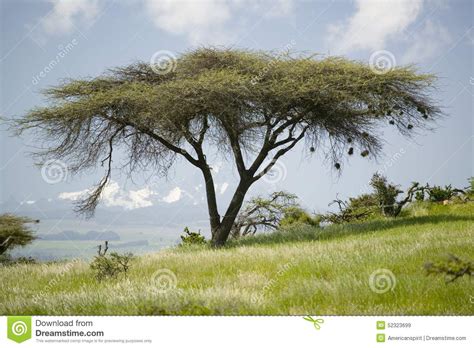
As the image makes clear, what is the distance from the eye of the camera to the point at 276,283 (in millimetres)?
8312

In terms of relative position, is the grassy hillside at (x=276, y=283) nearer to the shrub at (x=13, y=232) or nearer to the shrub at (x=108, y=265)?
the shrub at (x=108, y=265)

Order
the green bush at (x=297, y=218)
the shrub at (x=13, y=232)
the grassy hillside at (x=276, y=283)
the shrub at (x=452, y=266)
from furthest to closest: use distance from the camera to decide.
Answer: the green bush at (x=297, y=218) < the shrub at (x=13, y=232) < the grassy hillside at (x=276, y=283) < the shrub at (x=452, y=266)

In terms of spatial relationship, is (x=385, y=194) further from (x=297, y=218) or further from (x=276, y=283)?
(x=276, y=283)

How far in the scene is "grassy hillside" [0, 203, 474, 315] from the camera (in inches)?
265

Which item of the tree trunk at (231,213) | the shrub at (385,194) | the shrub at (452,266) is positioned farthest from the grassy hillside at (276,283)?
the shrub at (385,194)

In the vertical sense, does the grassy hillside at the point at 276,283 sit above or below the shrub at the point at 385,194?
below

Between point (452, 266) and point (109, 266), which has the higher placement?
point (452, 266)

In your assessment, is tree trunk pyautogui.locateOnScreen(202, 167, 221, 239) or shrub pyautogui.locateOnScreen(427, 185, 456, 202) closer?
tree trunk pyautogui.locateOnScreen(202, 167, 221, 239)

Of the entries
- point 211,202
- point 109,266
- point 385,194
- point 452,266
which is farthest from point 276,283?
point 385,194

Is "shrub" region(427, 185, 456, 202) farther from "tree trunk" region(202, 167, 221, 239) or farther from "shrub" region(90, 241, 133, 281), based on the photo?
"shrub" region(90, 241, 133, 281)

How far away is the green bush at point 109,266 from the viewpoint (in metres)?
10.1

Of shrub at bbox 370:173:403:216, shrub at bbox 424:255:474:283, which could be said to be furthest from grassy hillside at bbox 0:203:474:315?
shrub at bbox 370:173:403:216

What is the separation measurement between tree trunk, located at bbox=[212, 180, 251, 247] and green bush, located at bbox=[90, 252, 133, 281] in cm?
490

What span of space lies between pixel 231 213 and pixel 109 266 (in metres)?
5.30
